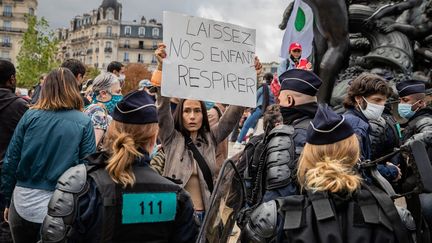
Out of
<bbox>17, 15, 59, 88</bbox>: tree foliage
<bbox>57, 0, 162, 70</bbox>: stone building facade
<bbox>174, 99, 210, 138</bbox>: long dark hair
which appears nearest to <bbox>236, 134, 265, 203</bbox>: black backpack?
<bbox>174, 99, 210, 138</bbox>: long dark hair

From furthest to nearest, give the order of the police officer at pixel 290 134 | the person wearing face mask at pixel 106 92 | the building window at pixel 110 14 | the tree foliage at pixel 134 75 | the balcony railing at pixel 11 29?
the building window at pixel 110 14 → the balcony railing at pixel 11 29 → the tree foliage at pixel 134 75 → the person wearing face mask at pixel 106 92 → the police officer at pixel 290 134

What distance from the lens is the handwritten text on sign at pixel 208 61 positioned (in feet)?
13.0

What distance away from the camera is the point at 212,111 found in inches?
203

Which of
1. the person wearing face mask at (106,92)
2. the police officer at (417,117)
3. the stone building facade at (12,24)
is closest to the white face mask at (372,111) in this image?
the police officer at (417,117)

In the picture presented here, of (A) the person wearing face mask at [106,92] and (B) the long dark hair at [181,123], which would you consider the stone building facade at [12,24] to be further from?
(B) the long dark hair at [181,123]

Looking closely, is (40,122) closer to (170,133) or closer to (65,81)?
(65,81)

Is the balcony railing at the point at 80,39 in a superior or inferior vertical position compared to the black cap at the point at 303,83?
superior

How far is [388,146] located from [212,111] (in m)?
1.49

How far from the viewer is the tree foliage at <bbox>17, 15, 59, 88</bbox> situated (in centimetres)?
3203

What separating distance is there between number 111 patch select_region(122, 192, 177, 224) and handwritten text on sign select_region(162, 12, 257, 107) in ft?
4.24

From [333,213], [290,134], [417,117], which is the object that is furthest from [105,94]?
[333,213]

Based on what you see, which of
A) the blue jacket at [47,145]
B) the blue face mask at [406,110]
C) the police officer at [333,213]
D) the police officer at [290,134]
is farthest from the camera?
the blue face mask at [406,110]

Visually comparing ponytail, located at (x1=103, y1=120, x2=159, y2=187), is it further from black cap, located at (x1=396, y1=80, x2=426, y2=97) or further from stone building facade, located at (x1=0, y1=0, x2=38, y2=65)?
stone building facade, located at (x1=0, y1=0, x2=38, y2=65)

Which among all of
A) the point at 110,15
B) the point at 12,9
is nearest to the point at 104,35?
the point at 110,15
